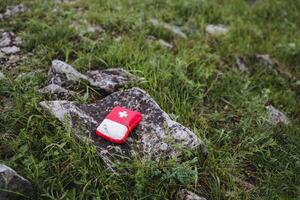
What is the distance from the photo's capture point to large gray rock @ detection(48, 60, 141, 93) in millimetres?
3475

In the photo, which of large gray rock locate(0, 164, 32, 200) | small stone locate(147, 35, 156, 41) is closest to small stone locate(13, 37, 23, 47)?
small stone locate(147, 35, 156, 41)

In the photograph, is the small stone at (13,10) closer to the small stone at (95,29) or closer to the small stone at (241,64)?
the small stone at (95,29)

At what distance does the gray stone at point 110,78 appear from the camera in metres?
3.52

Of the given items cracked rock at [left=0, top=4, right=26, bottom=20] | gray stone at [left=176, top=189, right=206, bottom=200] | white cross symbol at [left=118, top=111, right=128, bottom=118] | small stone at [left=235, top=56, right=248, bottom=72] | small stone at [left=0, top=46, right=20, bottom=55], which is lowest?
small stone at [left=235, top=56, right=248, bottom=72]

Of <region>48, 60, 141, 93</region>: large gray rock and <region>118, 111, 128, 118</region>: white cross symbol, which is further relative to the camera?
<region>48, 60, 141, 93</region>: large gray rock

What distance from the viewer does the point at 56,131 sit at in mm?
2906

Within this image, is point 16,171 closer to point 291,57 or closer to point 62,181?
point 62,181

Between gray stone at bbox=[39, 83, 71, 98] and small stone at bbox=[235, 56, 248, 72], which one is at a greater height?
gray stone at bbox=[39, 83, 71, 98]

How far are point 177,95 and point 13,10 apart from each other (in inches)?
98.8

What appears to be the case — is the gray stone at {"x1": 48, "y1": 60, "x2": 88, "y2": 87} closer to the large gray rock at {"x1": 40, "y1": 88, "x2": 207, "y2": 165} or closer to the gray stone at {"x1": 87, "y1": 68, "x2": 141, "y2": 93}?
the gray stone at {"x1": 87, "y1": 68, "x2": 141, "y2": 93}

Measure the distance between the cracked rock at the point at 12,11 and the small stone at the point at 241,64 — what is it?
281cm

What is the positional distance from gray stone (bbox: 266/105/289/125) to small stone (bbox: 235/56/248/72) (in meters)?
0.72

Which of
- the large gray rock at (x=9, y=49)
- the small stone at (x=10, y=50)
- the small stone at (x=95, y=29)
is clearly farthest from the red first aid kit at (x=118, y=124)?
the small stone at (x=95, y=29)

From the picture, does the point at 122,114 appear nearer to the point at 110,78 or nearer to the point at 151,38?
the point at 110,78
